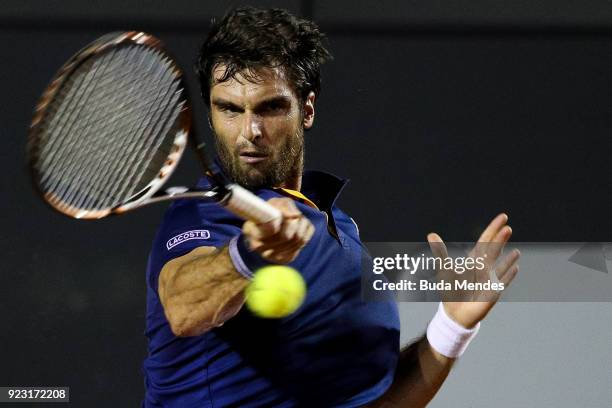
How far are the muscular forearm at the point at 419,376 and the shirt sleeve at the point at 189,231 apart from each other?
0.59 metres

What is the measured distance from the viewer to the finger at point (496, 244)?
2320 millimetres

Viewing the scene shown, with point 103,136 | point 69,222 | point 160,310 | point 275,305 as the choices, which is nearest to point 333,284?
point 275,305

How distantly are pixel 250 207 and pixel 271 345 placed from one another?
565 mm

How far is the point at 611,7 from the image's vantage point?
322cm

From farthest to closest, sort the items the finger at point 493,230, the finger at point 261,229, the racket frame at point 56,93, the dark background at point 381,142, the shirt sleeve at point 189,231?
the dark background at point 381,142 < the finger at point 493,230 < the shirt sleeve at point 189,231 < the racket frame at point 56,93 < the finger at point 261,229

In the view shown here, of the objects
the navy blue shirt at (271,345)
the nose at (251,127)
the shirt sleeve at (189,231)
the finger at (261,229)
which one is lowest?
the navy blue shirt at (271,345)

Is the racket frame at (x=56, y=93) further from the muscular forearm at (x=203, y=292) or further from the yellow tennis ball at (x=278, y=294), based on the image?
the yellow tennis ball at (x=278, y=294)

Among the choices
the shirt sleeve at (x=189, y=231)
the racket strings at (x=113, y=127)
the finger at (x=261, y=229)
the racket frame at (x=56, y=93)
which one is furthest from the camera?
the shirt sleeve at (x=189, y=231)

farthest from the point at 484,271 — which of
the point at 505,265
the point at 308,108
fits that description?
the point at 308,108

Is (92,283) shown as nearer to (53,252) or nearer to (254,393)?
(53,252)

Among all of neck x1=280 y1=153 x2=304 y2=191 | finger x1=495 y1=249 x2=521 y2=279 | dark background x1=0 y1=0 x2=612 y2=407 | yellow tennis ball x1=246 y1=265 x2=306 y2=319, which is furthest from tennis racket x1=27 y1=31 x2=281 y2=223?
dark background x1=0 y1=0 x2=612 y2=407

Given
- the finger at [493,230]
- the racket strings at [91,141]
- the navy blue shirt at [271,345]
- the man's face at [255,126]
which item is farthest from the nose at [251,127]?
the finger at [493,230]

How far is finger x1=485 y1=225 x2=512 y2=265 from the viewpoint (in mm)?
2320

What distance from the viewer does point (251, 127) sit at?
7.72ft
